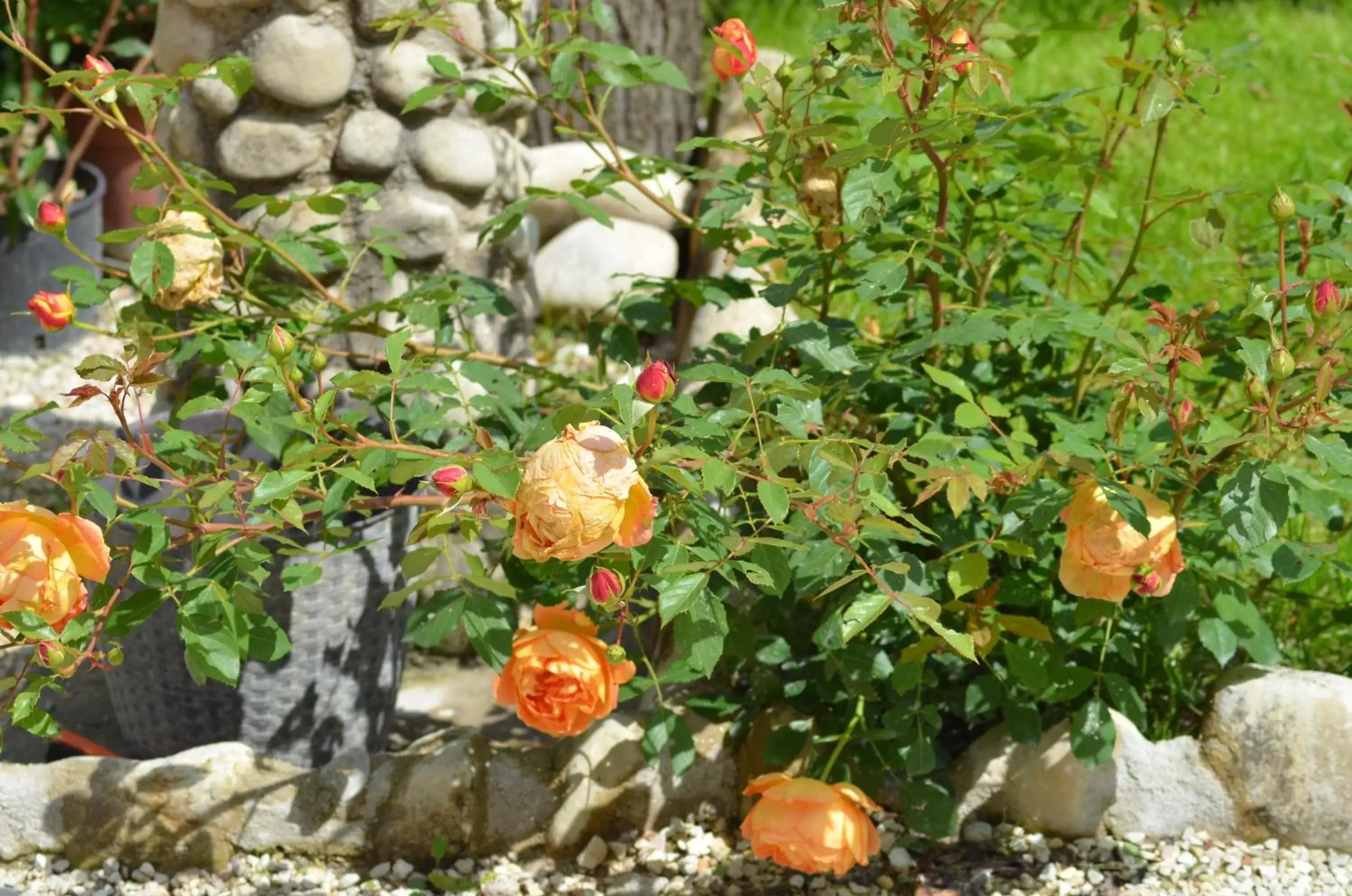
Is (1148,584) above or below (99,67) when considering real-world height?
below

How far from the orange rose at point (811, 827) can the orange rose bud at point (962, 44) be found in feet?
2.71

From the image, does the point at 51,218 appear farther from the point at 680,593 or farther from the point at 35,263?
the point at 35,263

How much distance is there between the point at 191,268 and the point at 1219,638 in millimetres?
1385

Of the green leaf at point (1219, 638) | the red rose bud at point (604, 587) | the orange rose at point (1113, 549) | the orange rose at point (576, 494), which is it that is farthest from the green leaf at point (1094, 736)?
the orange rose at point (576, 494)

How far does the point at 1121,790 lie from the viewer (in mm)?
1984

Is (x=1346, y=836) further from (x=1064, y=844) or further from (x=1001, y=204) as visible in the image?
(x=1001, y=204)

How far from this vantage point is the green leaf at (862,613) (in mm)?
1438

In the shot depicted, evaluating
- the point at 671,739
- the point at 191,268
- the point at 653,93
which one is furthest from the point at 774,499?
the point at 653,93

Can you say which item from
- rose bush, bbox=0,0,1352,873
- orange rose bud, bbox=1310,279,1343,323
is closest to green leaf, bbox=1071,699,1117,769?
rose bush, bbox=0,0,1352,873

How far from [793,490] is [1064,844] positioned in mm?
826

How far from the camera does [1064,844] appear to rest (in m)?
2.00

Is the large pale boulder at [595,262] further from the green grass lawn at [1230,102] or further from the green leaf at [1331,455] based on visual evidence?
the green leaf at [1331,455]

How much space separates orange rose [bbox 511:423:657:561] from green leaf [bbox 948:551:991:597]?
1.81ft

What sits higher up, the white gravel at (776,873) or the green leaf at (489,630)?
the green leaf at (489,630)
